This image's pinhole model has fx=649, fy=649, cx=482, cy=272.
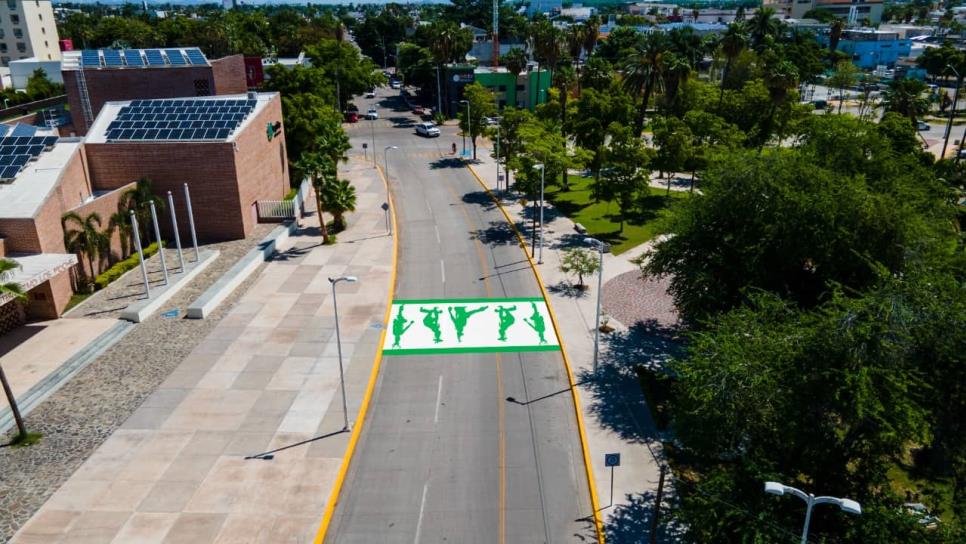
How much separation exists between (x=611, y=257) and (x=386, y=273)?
1598 centimetres

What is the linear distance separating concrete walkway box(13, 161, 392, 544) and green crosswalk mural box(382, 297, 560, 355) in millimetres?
1633

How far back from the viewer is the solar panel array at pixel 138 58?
56.8 meters

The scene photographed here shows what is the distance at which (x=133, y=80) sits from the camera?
56.5 m

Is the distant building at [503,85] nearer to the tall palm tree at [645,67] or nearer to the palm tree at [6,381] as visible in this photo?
the tall palm tree at [645,67]

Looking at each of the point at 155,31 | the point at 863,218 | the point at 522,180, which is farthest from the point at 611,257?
the point at 155,31

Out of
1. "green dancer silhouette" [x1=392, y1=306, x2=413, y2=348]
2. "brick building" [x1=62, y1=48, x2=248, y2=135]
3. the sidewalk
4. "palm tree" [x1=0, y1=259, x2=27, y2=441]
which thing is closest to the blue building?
the sidewalk

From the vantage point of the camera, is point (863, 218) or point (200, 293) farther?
point (200, 293)

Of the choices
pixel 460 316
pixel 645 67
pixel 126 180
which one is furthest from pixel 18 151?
pixel 645 67

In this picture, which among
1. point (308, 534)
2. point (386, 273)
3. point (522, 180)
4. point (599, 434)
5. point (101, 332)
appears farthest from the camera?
point (522, 180)

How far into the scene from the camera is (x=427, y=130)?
8869cm

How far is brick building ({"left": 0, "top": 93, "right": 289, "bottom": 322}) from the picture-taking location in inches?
1406

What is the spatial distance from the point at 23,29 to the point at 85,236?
11149 cm

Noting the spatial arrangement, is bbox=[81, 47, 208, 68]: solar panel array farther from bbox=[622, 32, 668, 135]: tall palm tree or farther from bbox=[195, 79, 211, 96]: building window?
bbox=[622, 32, 668, 135]: tall palm tree

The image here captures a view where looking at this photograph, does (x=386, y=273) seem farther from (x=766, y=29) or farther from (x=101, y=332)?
(x=766, y=29)
